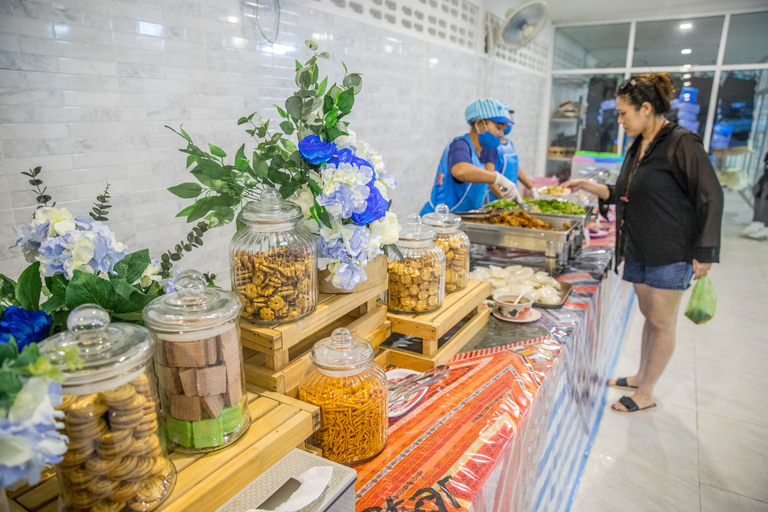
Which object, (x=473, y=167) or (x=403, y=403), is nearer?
(x=403, y=403)

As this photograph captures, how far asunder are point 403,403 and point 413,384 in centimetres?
10

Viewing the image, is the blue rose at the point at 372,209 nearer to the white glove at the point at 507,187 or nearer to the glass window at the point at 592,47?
the white glove at the point at 507,187

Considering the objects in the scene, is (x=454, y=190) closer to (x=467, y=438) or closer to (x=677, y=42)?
(x=467, y=438)

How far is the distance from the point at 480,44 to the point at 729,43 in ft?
12.7

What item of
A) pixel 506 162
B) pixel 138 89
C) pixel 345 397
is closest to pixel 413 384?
pixel 345 397

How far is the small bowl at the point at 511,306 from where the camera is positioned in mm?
1817

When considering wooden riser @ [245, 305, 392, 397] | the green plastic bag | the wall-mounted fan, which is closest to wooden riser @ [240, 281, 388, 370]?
wooden riser @ [245, 305, 392, 397]

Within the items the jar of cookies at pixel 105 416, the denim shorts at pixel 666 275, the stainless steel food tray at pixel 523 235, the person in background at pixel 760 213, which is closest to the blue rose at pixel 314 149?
the jar of cookies at pixel 105 416

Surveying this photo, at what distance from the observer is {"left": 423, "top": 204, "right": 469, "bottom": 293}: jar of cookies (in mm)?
1565

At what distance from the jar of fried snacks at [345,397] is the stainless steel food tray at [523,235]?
1572mm

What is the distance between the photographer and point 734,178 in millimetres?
7137

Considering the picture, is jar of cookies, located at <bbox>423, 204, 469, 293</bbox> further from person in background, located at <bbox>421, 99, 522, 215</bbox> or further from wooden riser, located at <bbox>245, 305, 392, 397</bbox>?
person in background, located at <bbox>421, 99, 522, 215</bbox>

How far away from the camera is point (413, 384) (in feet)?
Result: 4.41

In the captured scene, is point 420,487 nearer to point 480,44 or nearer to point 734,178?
point 480,44
